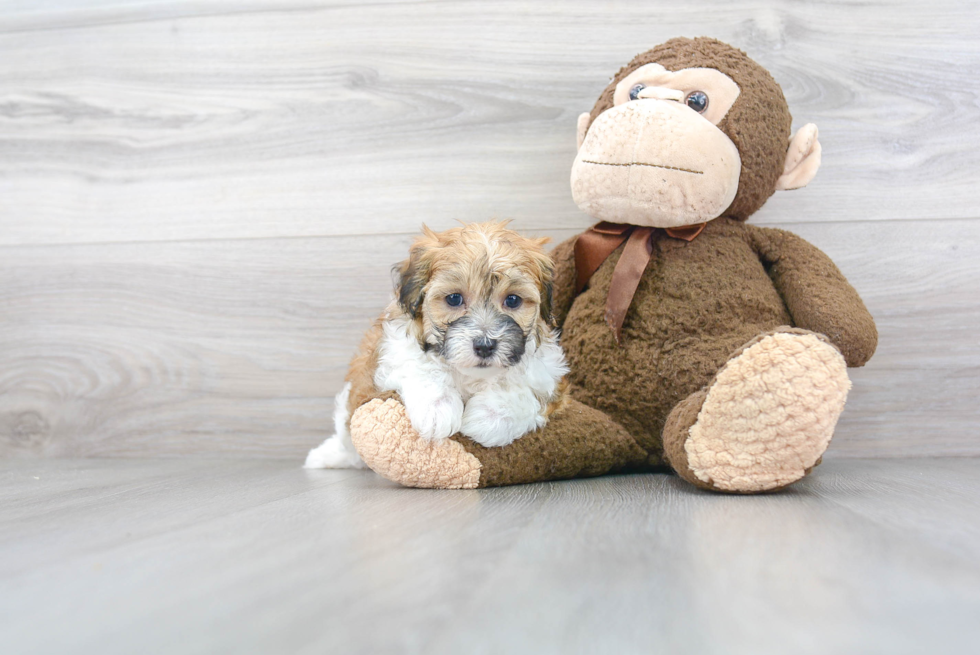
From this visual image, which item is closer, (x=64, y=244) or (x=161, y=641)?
(x=161, y=641)

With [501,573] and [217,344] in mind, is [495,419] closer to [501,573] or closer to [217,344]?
[501,573]

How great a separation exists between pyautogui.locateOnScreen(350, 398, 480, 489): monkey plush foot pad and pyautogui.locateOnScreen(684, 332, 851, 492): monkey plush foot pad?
41cm

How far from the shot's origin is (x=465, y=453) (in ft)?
4.25

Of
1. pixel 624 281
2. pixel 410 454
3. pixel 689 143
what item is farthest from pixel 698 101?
pixel 410 454

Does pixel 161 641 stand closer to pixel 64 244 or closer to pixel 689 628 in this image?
pixel 689 628

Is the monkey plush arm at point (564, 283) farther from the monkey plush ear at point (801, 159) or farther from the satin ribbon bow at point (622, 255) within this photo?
the monkey plush ear at point (801, 159)

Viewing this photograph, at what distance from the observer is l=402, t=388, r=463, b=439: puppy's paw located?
1274 millimetres

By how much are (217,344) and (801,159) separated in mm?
1574

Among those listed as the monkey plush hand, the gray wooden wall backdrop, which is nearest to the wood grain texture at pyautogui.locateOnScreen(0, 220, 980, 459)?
the gray wooden wall backdrop

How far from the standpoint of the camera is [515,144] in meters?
1.88

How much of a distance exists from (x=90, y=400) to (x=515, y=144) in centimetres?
143

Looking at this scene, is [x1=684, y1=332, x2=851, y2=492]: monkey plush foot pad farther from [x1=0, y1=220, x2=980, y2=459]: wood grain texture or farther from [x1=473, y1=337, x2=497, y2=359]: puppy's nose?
[x1=0, y1=220, x2=980, y2=459]: wood grain texture

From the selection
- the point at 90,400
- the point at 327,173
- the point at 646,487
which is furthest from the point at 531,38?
the point at 90,400

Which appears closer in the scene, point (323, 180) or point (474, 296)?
point (474, 296)
